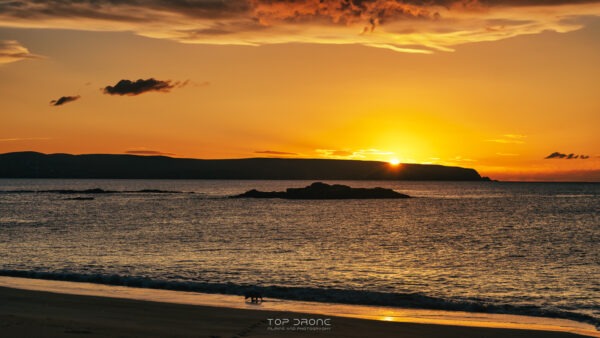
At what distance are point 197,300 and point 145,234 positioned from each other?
39.6 meters

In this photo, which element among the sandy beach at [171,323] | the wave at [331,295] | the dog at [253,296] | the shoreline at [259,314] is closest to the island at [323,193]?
the wave at [331,295]

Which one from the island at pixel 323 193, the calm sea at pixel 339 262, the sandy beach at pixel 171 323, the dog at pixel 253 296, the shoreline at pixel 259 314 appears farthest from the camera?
Result: the island at pixel 323 193

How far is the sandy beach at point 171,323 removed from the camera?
726 inches

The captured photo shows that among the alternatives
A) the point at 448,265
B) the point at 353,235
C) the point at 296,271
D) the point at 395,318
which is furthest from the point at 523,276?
the point at 353,235

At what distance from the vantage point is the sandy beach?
60.5ft

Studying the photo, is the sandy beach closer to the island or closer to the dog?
the dog

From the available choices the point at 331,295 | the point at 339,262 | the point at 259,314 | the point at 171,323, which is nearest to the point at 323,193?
the point at 339,262

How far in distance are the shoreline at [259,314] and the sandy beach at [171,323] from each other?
3cm

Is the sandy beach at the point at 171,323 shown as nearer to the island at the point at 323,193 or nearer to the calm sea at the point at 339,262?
the calm sea at the point at 339,262

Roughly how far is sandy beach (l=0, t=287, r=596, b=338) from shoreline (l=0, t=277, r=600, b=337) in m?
0.03

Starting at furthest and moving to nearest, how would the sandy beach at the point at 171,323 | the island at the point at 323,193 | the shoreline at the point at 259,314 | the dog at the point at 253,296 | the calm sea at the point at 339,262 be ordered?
the island at the point at 323,193 → the calm sea at the point at 339,262 → the dog at the point at 253,296 → the shoreline at the point at 259,314 → the sandy beach at the point at 171,323

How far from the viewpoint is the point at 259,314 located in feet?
72.9

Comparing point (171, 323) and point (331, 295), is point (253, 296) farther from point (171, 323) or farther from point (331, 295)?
point (171, 323)

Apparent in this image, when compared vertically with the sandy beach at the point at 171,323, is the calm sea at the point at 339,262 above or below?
below
